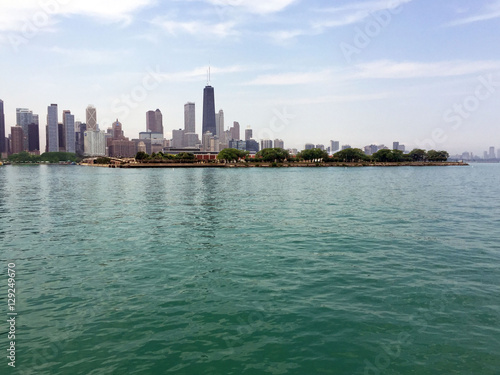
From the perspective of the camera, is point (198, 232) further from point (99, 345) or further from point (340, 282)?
point (99, 345)

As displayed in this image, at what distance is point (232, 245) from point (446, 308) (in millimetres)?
14675

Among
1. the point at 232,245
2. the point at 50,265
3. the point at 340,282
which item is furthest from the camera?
the point at 232,245

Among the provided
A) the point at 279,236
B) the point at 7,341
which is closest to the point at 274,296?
the point at 7,341

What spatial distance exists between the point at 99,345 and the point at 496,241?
2816 centimetres

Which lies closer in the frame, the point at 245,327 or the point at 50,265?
the point at 245,327

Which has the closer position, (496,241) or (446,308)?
(446,308)

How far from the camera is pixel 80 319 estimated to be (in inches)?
534

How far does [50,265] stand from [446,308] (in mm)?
20893

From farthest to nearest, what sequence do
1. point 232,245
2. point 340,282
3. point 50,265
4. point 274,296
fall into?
point 232,245
point 50,265
point 340,282
point 274,296

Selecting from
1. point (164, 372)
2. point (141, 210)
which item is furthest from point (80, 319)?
point (141, 210)

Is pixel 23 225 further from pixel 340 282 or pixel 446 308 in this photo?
pixel 446 308

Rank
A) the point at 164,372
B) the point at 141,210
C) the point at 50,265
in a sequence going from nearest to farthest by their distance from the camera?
the point at 164,372, the point at 50,265, the point at 141,210

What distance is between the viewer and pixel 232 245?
25.7 metres

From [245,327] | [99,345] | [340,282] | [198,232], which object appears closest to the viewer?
[99,345]
